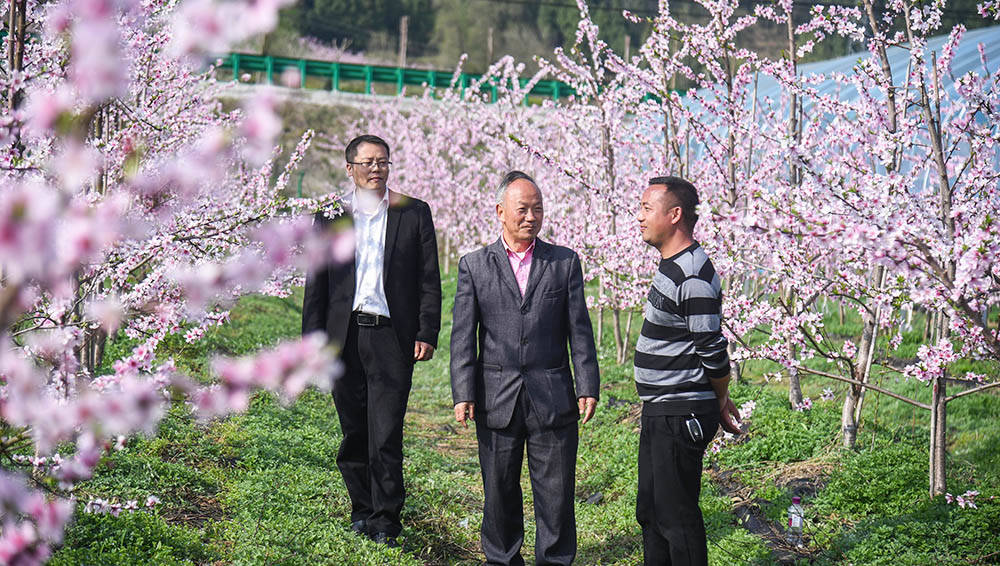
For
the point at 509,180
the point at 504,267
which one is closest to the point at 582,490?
the point at 504,267

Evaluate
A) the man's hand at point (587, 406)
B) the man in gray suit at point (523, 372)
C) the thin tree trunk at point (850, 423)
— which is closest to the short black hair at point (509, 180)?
the man in gray suit at point (523, 372)

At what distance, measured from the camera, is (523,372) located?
14.4 feet

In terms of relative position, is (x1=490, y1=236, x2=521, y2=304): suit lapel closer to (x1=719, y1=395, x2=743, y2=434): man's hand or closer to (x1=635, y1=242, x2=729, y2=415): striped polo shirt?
(x1=635, y1=242, x2=729, y2=415): striped polo shirt

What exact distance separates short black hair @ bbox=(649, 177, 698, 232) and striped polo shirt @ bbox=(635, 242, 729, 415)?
13 centimetres

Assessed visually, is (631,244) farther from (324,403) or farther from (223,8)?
(223,8)

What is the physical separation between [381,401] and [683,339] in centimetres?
182

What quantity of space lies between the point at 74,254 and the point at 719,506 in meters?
4.72

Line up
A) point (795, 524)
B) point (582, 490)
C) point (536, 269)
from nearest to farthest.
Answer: point (536, 269) → point (795, 524) → point (582, 490)

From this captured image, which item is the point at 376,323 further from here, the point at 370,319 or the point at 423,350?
the point at 423,350

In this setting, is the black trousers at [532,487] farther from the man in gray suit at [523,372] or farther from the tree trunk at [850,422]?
the tree trunk at [850,422]

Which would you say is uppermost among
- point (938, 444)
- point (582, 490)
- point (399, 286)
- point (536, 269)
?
point (536, 269)

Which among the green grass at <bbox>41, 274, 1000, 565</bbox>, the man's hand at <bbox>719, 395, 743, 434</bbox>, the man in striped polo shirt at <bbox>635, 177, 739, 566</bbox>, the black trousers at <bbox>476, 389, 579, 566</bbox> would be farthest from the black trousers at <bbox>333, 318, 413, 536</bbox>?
the man's hand at <bbox>719, 395, 743, 434</bbox>

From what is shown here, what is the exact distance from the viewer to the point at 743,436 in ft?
22.0

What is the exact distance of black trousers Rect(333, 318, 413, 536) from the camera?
483 centimetres
